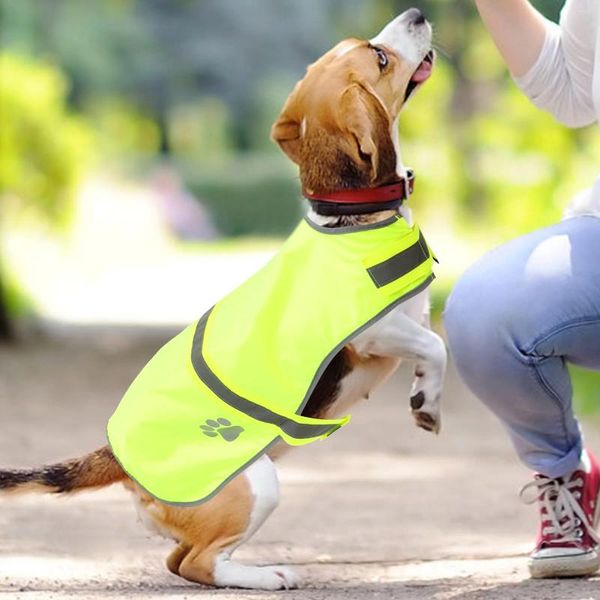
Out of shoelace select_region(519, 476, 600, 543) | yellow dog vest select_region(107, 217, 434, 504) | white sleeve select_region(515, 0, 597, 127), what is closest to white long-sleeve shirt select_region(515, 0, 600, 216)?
white sleeve select_region(515, 0, 597, 127)

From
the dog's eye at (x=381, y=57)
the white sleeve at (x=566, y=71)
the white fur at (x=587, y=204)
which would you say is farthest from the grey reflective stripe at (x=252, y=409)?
the white sleeve at (x=566, y=71)

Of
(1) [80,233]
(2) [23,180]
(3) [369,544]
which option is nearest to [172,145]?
(1) [80,233]

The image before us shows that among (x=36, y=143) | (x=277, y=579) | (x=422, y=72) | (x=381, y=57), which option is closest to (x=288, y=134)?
(x=381, y=57)

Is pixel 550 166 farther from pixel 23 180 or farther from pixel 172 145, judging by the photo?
pixel 172 145

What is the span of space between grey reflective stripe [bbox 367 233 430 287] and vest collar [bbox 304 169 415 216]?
5.5 inches

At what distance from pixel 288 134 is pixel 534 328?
940 millimetres

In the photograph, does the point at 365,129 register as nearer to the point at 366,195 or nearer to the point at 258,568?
the point at 366,195

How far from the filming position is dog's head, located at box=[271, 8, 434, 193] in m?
3.60

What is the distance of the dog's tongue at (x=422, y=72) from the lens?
12.6 feet

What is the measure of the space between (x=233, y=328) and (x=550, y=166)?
8.64 metres

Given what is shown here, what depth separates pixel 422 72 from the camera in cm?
385

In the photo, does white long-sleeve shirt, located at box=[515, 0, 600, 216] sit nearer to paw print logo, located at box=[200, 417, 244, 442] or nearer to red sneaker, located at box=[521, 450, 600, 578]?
red sneaker, located at box=[521, 450, 600, 578]

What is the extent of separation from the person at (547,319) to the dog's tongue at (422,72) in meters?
0.26

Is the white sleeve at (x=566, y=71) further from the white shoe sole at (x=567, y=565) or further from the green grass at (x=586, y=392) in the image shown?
the green grass at (x=586, y=392)
